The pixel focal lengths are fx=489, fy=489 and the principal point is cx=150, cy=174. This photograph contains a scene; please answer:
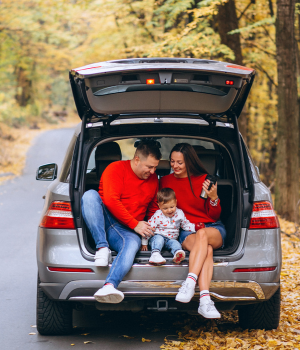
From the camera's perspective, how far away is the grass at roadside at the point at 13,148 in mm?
18697

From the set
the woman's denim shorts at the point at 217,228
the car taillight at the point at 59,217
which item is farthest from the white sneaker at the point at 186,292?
the car taillight at the point at 59,217

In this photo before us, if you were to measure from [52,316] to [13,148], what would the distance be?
69.5ft

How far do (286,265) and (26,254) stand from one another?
3.83 metres

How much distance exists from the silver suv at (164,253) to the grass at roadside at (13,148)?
12488mm

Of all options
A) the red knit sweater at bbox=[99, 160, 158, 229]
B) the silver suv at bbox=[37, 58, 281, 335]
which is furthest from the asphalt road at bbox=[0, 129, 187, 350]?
the red knit sweater at bbox=[99, 160, 158, 229]

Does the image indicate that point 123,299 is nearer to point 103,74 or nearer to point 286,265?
point 103,74

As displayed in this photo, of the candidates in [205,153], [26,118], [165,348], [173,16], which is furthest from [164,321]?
[26,118]

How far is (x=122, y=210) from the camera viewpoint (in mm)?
4266

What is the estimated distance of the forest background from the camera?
1246cm

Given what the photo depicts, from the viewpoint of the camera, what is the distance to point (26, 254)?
290 inches

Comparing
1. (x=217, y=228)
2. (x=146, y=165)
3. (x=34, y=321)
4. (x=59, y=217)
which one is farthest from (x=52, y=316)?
(x=217, y=228)

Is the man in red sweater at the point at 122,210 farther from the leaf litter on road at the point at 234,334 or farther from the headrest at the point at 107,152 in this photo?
the leaf litter on road at the point at 234,334

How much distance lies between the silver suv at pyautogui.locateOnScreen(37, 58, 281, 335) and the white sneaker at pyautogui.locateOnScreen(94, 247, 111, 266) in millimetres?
69

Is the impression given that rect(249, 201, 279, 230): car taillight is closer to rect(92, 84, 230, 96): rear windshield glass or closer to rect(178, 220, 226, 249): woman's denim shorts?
rect(178, 220, 226, 249): woman's denim shorts
